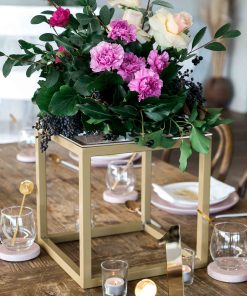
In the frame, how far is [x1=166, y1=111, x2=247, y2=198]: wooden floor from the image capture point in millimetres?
5161

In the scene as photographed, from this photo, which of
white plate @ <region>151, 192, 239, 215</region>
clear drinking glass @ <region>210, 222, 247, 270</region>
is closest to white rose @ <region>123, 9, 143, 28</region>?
clear drinking glass @ <region>210, 222, 247, 270</region>

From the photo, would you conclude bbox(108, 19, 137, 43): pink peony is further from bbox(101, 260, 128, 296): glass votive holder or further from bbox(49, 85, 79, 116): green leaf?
bbox(101, 260, 128, 296): glass votive holder

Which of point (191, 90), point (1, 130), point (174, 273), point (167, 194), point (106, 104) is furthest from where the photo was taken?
point (1, 130)

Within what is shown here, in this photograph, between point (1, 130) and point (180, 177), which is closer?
point (180, 177)

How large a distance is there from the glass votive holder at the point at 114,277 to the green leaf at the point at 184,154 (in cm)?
25

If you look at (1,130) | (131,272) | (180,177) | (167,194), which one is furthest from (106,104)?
(1,130)

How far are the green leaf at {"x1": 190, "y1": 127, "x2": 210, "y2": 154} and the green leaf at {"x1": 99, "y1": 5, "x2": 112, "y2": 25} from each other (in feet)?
1.03

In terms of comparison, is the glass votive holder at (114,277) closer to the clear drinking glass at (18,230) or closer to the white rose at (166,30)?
the clear drinking glass at (18,230)

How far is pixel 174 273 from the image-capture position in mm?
1317

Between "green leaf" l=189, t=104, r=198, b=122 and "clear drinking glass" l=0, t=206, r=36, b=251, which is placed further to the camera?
"clear drinking glass" l=0, t=206, r=36, b=251

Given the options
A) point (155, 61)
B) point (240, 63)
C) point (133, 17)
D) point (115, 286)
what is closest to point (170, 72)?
point (155, 61)

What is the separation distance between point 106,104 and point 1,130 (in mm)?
4237

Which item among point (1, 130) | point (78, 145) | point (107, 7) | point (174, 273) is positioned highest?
point (107, 7)

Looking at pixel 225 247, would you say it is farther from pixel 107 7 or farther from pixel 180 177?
pixel 180 177
